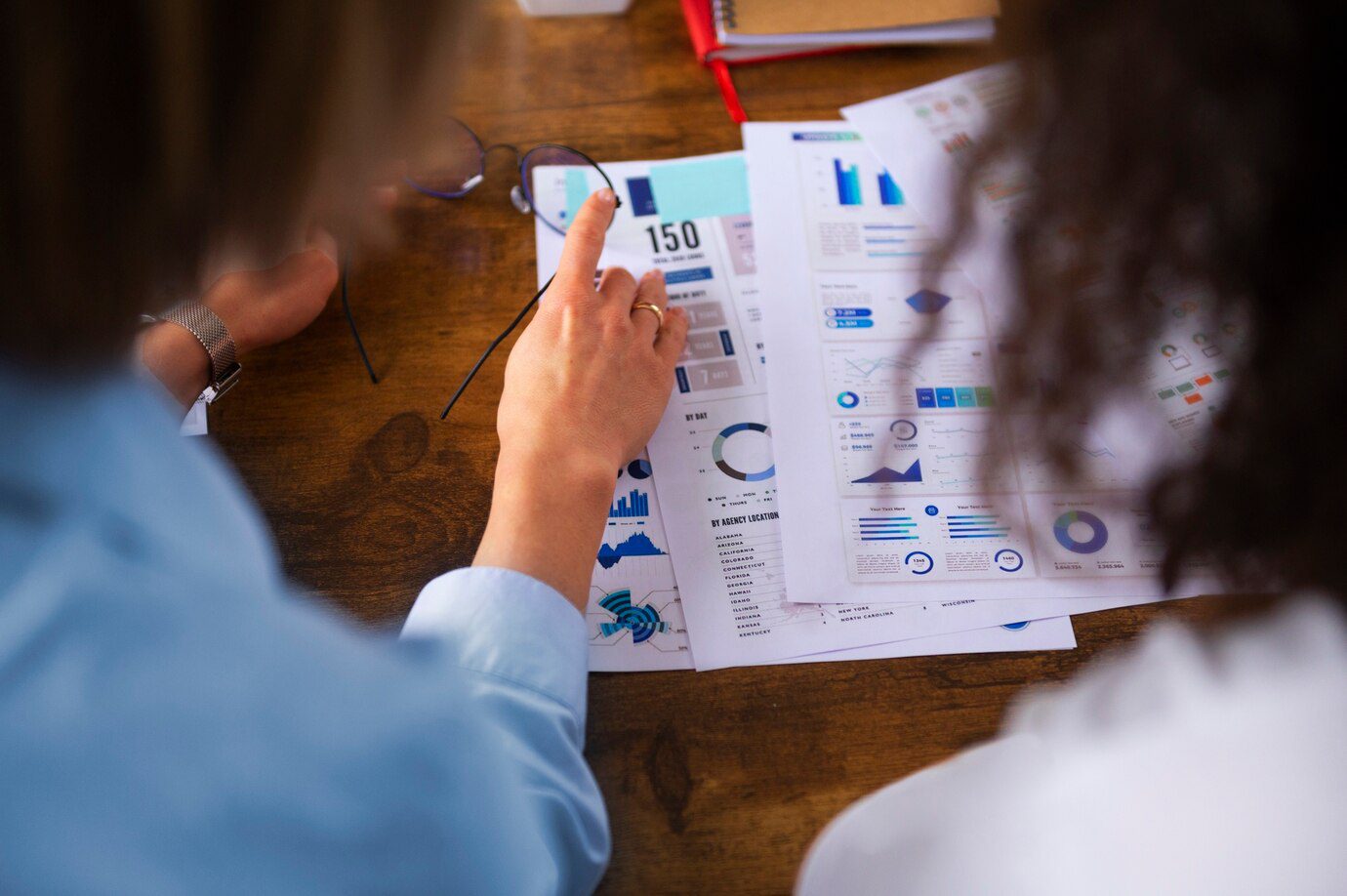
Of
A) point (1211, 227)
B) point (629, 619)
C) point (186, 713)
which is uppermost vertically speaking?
point (1211, 227)

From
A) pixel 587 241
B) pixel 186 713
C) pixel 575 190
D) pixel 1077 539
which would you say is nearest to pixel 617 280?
pixel 587 241

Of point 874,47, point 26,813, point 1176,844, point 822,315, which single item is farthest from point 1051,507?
point 26,813

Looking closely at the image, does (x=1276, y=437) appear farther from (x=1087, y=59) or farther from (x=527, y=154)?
(x=527, y=154)

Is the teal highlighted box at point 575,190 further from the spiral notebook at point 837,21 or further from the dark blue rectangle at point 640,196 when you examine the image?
the spiral notebook at point 837,21

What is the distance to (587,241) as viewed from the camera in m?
0.88

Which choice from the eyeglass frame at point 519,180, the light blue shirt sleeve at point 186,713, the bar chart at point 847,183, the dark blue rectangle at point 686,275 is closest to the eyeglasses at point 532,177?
the eyeglass frame at point 519,180

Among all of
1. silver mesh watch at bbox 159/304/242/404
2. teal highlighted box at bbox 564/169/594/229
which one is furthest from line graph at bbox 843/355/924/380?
silver mesh watch at bbox 159/304/242/404

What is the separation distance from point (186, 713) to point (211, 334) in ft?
1.62

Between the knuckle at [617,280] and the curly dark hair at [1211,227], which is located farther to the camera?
the knuckle at [617,280]

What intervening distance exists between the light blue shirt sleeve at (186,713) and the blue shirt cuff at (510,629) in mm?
74

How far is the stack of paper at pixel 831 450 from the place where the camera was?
75 centimetres

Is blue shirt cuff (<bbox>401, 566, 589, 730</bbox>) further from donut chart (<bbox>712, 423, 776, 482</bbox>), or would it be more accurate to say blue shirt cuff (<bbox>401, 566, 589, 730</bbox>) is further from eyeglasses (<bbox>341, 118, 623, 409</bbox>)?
eyeglasses (<bbox>341, 118, 623, 409</bbox>)

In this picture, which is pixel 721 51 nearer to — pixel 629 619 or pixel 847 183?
pixel 847 183

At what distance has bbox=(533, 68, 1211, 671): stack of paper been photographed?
0.75 meters
